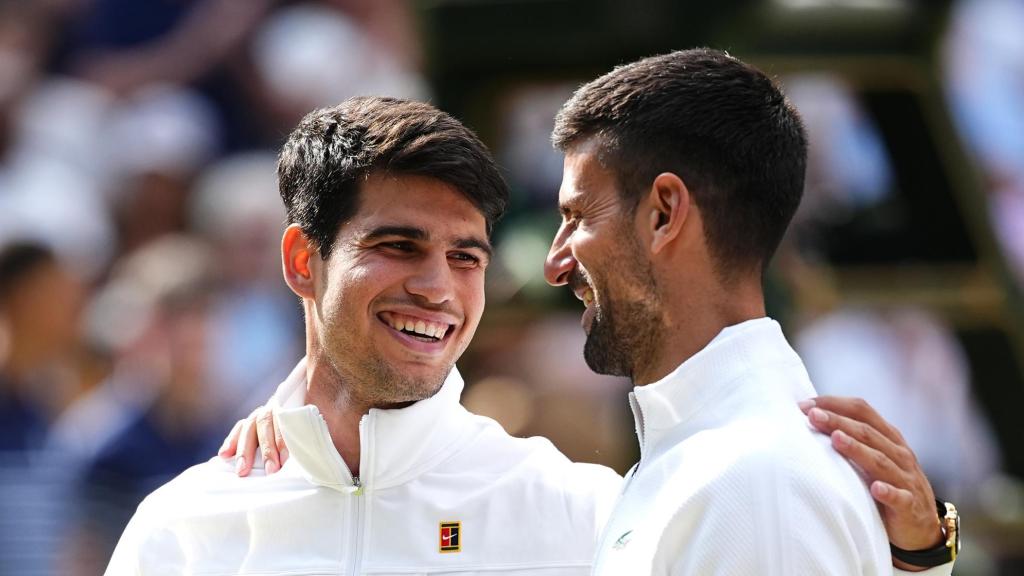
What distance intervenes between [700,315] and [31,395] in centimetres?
437

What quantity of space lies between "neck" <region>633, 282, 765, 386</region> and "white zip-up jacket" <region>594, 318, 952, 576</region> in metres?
0.03

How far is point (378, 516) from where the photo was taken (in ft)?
8.67

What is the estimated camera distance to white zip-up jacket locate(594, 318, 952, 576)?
1.94 metres

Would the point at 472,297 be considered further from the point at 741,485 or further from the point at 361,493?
the point at 741,485

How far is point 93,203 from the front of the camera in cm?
735

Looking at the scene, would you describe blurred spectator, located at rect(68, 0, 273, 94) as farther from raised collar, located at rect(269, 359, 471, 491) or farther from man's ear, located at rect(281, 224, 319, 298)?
raised collar, located at rect(269, 359, 471, 491)

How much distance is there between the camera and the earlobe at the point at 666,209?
88.1 inches

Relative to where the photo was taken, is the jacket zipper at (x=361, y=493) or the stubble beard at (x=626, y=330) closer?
the stubble beard at (x=626, y=330)

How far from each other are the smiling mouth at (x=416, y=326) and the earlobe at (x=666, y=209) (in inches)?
20.9

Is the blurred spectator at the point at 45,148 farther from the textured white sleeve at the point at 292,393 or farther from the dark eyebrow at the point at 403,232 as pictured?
the dark eyebrow at the point at 403,232

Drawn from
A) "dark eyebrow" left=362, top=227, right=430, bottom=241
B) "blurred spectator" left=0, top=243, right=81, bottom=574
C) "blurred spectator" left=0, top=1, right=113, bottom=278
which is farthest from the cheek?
"blurred spectator" left=0, top=1, right=113, bottom=278

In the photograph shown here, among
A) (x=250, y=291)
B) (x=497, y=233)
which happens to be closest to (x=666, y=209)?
(x=497, y=233)

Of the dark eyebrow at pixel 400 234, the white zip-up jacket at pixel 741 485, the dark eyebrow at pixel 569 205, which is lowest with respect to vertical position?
the white zip-up jacket at pixel 741 485

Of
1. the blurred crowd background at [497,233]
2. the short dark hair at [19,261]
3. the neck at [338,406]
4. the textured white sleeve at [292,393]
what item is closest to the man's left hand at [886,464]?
the neck at [338,406]
